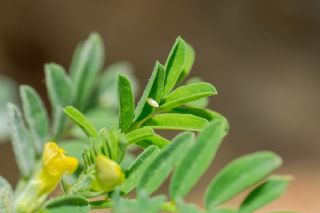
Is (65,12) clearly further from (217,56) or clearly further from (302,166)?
(302,166)

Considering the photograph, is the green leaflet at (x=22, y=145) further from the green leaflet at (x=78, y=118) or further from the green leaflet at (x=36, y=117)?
the green leaflet at (x=78, y=118)

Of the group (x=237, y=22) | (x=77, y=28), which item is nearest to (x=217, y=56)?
(x=237, y=22)

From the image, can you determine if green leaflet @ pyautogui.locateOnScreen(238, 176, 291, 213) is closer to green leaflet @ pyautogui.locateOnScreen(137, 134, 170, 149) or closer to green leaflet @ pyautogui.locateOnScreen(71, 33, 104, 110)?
green leaflet @ pyautogui.locateOnScreen(137, 134, 170, 149)

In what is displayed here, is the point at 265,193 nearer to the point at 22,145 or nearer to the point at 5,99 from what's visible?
the point at 22,145

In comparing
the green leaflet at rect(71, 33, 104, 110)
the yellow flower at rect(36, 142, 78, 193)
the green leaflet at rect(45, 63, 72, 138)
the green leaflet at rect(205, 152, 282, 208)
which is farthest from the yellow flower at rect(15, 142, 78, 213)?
the green leaflet at rect(71, 33, 104, 110)

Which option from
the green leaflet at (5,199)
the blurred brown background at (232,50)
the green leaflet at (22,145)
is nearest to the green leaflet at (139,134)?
the green leaflet at (5,199)

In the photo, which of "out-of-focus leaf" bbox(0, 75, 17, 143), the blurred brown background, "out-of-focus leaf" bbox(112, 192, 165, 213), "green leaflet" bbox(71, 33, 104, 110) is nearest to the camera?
"out-of-focus leaf" bbox(112, 192, 165, 213)
